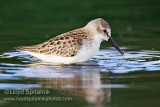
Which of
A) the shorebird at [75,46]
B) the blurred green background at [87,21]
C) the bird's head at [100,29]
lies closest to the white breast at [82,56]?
the shorebird at [75,46]

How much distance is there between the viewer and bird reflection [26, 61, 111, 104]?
29.4 feet

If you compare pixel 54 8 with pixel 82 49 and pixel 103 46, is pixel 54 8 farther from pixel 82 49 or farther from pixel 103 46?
pixel 82 49

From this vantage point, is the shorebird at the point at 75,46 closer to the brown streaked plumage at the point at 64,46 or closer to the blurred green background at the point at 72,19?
the brown streaked plumage at the point at 64,46

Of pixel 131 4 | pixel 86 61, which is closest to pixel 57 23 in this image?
pixel 131 4

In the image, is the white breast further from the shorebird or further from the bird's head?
the bird's head

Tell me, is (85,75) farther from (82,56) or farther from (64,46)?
(64,46)

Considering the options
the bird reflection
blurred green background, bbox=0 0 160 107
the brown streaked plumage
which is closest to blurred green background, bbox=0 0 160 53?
blurred green background, bbox=0 0 160 107

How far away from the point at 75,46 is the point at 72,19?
7.91m

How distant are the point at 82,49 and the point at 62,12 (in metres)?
9.49

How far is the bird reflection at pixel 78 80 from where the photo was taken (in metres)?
8.96

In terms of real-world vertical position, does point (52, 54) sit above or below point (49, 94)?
above

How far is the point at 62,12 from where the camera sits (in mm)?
21281

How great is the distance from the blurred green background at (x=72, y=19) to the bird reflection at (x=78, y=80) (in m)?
3.47

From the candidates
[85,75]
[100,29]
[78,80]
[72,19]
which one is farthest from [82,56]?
[72,19]
